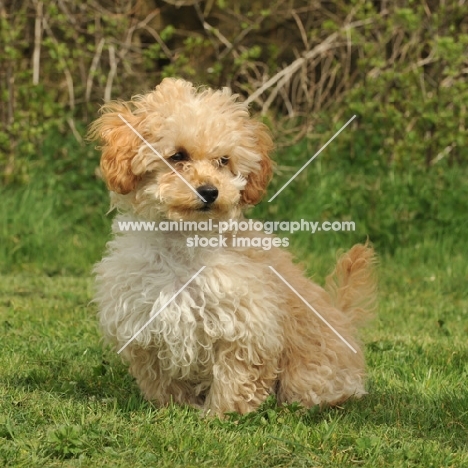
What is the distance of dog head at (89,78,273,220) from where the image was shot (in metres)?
3.82

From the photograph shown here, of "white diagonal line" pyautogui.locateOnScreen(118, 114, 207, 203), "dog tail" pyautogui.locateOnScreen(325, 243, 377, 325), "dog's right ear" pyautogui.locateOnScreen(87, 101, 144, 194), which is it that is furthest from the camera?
"dog tail" pyautogui.locateOnScreen(325, 243, 377, 325)

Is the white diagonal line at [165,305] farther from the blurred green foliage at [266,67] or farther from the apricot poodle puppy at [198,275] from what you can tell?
the blurred green foliage at [266,67]

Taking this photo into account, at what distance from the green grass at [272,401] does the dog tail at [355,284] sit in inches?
14.0

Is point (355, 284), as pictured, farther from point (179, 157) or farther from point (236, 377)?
point (179, 157)

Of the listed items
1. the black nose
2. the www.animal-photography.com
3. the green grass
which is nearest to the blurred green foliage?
the www.animal-photography.com

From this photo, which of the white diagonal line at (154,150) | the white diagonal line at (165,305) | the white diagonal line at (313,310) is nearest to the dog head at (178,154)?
the white diagonal line at (154,150)

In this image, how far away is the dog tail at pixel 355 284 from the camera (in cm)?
455

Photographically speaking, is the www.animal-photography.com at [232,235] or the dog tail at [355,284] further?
the dog tail at [355,284]

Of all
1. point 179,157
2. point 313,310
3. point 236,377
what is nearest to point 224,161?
point 179,157

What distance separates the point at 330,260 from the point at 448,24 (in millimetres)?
2610

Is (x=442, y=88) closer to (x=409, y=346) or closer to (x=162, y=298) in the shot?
(x=409, y=346)

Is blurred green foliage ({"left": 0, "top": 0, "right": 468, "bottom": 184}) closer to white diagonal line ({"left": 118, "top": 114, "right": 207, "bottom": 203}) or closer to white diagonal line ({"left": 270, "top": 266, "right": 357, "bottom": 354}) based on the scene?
Result: white diagonal line ({"left": 270, "top": 266, "right": 357, "bottom": 354})

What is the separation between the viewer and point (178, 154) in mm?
3896

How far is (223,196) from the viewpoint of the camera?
3.83 m
